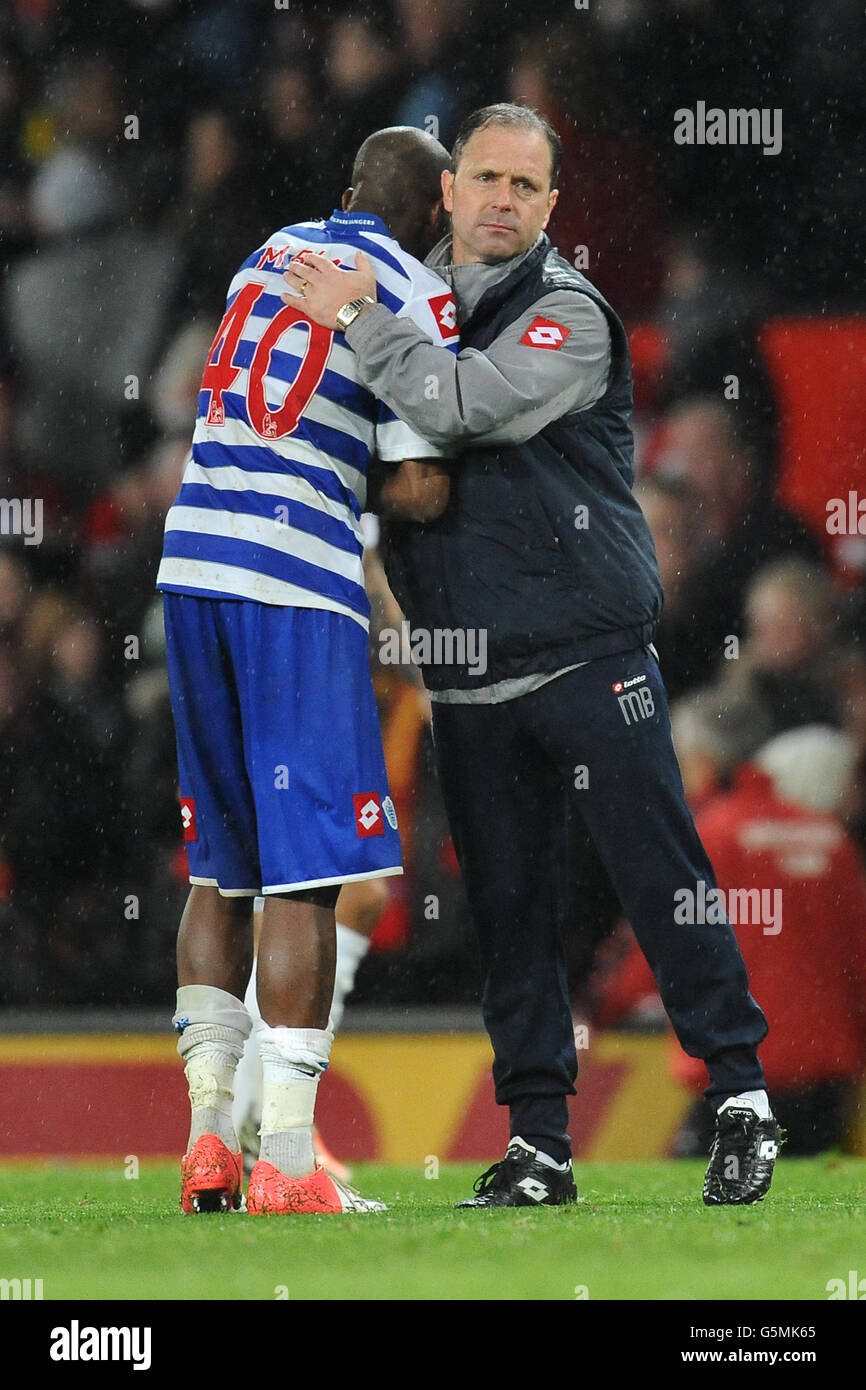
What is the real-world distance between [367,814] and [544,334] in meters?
0.95

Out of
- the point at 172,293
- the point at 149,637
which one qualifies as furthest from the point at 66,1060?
the point at 172,293

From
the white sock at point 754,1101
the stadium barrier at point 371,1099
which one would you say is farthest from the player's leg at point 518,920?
the stadium barrier at point 371,1099

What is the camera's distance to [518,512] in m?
3.44

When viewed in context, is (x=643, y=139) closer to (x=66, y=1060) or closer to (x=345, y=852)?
(x=66, y=1060)

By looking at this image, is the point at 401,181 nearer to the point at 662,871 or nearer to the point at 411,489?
Answer: the point at 411,489

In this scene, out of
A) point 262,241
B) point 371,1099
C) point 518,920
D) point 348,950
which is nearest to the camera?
point 518,920

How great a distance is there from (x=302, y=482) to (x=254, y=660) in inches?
12.6

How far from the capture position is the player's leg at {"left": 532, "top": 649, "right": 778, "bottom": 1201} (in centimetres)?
335

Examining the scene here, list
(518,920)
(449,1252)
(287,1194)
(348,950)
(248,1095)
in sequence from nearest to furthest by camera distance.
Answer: (449,1252) < (287,1194) < (518,920) < (248,1095) < (348,950)

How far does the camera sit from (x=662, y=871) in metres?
3.38

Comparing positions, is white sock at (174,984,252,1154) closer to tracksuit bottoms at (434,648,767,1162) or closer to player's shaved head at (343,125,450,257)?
tracksuit bottoms at (434,648,767,1162)

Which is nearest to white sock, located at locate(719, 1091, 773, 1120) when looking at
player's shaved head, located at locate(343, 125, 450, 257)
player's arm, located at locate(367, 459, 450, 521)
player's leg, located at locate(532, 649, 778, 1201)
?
player's leg, located at locate(532, 649, 778, 1201)

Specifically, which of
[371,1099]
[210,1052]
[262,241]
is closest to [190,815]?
[210,1052]

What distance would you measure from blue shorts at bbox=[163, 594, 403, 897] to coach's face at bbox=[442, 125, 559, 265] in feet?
Result: 2.70
